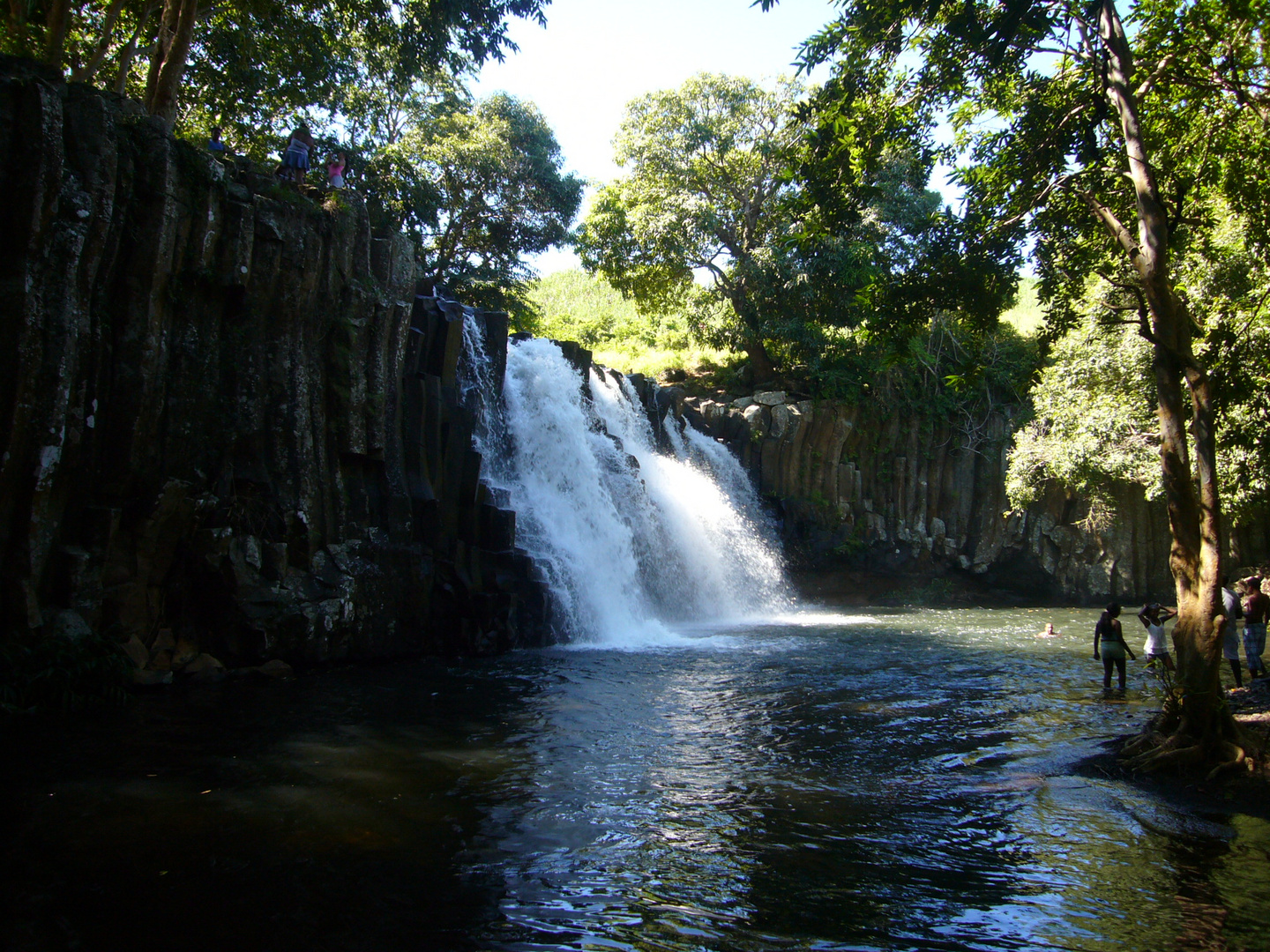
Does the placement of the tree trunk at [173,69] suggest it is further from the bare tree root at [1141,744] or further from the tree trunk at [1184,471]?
the bare tree root at [1141,744]

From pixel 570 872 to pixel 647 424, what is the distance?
21322mm

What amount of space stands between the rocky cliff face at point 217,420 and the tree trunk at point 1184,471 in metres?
11.7

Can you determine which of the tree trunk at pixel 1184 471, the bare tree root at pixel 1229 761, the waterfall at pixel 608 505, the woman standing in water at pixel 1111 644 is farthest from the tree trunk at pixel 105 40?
the bare tree root at pixel 1229 761

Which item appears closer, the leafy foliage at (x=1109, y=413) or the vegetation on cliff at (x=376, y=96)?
the vegetation on cliff at (x=376, y=96)

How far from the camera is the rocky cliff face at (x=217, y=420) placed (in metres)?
10.5

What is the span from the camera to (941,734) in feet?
33.7

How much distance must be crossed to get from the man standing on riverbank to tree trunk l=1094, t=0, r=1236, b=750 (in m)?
5.54

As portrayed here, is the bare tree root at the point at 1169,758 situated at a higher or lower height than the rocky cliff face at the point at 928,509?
lower

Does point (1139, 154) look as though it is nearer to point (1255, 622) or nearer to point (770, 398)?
point (1255, 622)

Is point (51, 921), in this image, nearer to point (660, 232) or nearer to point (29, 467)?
point (29, 467)

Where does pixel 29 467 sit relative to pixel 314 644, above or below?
above

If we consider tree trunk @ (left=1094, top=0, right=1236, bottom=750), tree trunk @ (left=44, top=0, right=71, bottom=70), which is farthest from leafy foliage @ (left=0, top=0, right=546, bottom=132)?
tree trunk @ (left=1094, top=0, right=1236, bottom=750)

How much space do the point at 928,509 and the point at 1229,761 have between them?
2668 cm

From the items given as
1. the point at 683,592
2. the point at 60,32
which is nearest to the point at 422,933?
the point at 60,32
